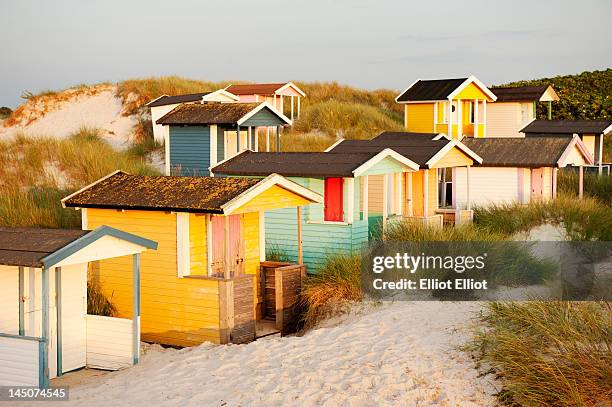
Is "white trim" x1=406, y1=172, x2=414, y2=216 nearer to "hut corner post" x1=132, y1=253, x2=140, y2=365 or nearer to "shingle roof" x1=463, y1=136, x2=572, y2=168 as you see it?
"shingle roof" x1=463, y1=136, x2=572, y2=168

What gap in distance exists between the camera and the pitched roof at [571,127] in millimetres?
36156

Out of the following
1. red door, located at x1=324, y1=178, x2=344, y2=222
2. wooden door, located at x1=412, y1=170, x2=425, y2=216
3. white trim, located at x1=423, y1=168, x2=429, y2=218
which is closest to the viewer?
red door, located at x1=324, y1=178, x2=344, y2=222

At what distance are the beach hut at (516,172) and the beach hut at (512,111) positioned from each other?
17550 mm

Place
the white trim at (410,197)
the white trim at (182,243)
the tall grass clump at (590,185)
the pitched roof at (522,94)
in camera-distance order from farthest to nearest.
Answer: the pitched roof at (522,94) < the tall grass clump at (590,185) < the white trim at (410,197) < the white trim at (182,243)

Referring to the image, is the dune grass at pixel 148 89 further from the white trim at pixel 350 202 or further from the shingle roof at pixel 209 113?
the white trim at pixel 350 202

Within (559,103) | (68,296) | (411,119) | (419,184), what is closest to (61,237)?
(68,296)

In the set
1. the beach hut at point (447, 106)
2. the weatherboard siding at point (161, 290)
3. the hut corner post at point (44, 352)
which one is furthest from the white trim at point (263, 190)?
the beach hut at point (447, 106)

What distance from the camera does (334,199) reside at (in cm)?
1867

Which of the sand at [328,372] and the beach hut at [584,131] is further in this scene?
the beach hut at [584,131]

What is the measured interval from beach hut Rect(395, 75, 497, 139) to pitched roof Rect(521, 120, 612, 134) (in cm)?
234

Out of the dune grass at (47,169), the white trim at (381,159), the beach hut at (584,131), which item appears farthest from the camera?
the beach hut at (584,131)

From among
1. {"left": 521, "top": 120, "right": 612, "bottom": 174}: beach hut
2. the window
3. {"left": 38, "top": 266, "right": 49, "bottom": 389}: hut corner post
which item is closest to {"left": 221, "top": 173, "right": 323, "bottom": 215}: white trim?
{"left": 38, "top": 266, "right": 49, "bottom": 389}: hut corner post

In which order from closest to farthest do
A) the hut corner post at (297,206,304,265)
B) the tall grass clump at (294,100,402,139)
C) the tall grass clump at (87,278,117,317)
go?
the tall grass clump at (87,278,117,317) < the hut corner post at (297,206,304,265) < the tall grass clump at (294,100,402,139)

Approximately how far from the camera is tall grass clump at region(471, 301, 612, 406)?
9258mm
